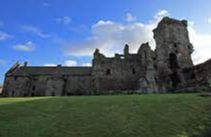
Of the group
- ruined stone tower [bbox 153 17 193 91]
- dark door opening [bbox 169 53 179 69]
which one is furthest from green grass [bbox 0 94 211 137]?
dark door opening [bbox 169 53 179 69]

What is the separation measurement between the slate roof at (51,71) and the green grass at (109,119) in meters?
37.5

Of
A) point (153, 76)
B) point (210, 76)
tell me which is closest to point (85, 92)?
point (153, 76)

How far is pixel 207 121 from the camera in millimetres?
13461

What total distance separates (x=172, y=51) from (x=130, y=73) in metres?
9.83

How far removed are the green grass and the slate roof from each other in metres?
37.5

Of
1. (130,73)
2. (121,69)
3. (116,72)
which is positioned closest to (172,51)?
(130,73)

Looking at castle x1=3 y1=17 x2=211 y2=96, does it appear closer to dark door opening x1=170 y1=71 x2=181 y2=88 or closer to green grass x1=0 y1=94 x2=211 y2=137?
dark door opening x1=170 y1=71 x2=181 y2=88

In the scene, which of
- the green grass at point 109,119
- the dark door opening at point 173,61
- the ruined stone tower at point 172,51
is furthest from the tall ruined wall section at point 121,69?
the green grass at point 109,119

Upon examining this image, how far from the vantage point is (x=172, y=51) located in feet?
155

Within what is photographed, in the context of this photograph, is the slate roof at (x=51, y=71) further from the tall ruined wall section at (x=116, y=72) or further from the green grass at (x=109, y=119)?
the green grass at (x=109, y=119)

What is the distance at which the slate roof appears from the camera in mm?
55750

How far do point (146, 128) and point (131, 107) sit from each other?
4.27 meters

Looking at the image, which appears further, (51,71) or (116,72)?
(51,71)

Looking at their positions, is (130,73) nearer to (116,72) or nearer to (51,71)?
(116,72)
